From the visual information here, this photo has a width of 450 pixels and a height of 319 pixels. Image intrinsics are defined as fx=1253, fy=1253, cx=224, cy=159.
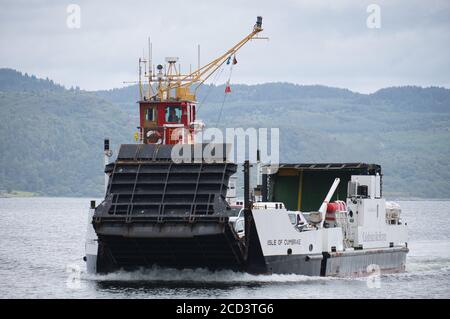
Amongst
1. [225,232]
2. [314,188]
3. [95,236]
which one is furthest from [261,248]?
[314,188]

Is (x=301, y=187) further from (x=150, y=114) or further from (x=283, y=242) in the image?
(x=283, y=242)

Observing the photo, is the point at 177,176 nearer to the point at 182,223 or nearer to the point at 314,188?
the point at 182,223

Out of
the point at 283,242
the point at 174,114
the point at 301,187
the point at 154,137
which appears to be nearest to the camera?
the point at 283,242

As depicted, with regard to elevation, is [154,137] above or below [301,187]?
above

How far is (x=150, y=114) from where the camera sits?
161ft

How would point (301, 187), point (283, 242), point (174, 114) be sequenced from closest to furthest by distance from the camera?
point (283, 242) → point (174, 114) → point (301, 187)

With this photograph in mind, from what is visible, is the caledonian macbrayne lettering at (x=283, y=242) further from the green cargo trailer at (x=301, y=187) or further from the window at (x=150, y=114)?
the green cargo trailer at (x=301, y=187)

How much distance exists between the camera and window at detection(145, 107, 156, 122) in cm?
4916

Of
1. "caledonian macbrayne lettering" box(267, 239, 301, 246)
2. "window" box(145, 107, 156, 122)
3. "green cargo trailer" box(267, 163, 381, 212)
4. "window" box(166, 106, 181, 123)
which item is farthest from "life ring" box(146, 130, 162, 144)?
"green cargo trailer" box(267, 163, 381, 212)

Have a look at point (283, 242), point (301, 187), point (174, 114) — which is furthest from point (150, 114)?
point (301, 187)

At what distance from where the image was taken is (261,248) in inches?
1719

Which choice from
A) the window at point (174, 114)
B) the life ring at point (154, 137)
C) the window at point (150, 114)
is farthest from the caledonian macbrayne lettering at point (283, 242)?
the window at point (150, 114)

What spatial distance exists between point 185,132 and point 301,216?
5.91 m
